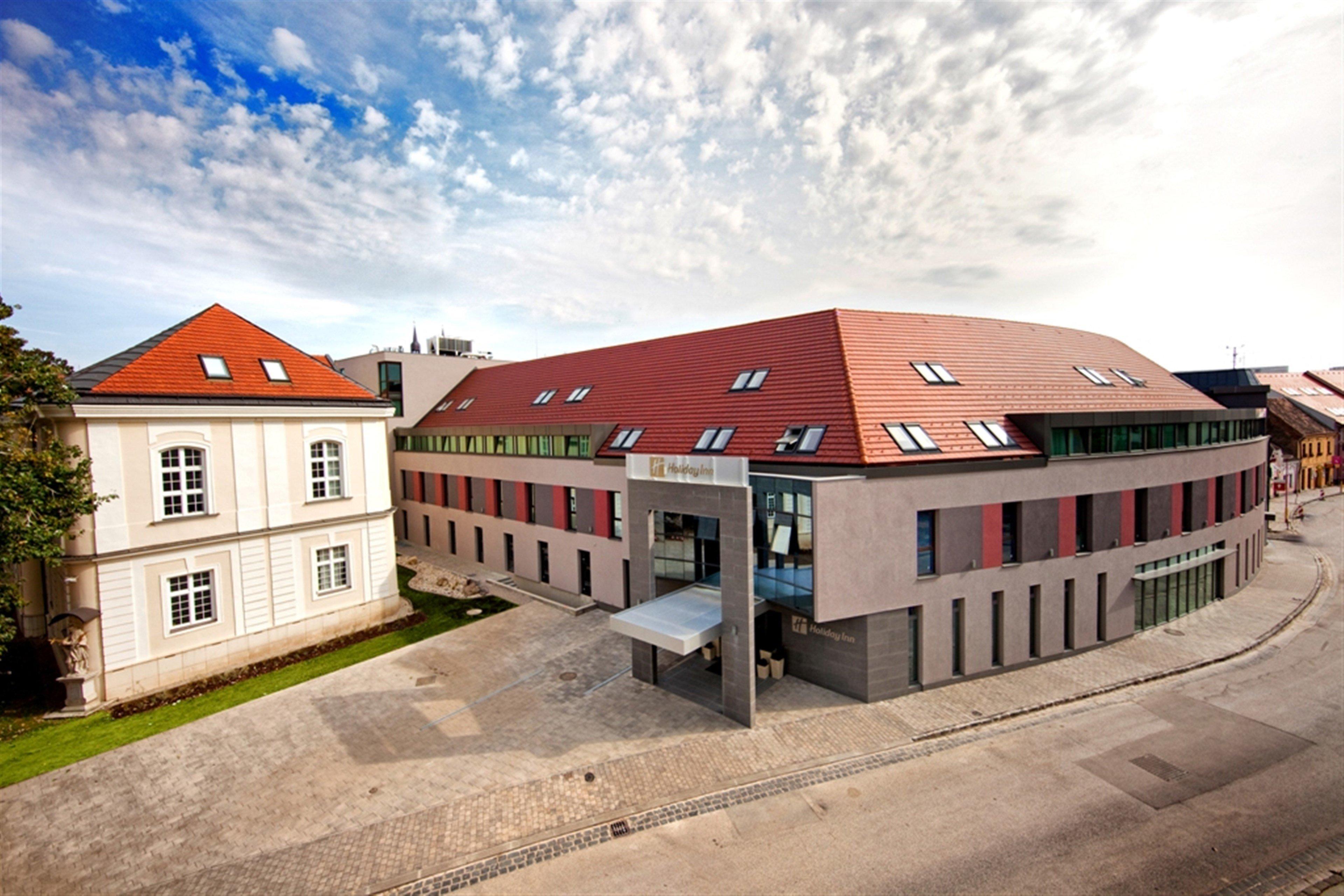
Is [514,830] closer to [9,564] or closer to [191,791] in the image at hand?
[191,791]

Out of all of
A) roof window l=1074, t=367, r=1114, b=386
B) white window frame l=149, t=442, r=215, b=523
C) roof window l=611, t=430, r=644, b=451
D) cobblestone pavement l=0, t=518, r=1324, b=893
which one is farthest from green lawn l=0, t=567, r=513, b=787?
roof window l=1074, t=367, r=1114, b=386

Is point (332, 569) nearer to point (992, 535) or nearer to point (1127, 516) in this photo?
point (992, 535)

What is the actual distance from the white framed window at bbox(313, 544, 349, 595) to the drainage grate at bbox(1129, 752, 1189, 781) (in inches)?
1085

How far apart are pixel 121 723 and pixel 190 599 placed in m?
4.19

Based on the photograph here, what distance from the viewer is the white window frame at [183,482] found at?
19812mm

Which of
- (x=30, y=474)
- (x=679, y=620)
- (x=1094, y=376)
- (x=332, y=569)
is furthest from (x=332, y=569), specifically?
(x=1094, y=376)

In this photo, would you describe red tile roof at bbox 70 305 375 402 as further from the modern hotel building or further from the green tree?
the modern hotel building

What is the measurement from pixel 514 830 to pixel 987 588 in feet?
51.6

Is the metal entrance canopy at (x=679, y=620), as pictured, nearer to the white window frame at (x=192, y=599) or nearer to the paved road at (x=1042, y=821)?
the paved road at (x=1042, y=821)

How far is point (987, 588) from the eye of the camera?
19.3 metres

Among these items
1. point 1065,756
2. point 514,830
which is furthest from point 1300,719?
point 514,830

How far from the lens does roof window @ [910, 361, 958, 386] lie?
874 inches

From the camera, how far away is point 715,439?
2311 cm

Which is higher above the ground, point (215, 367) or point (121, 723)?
point (215, 367)
